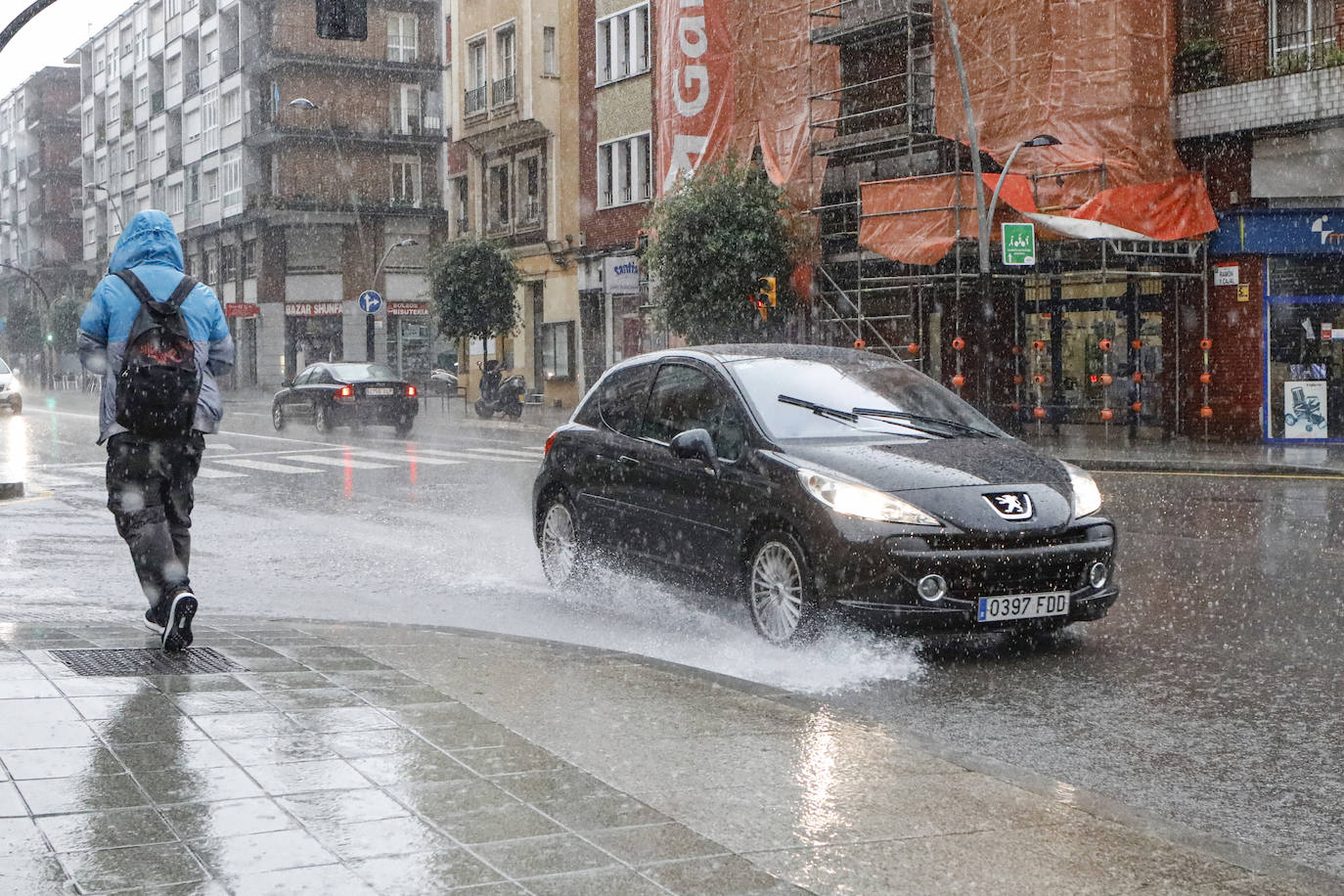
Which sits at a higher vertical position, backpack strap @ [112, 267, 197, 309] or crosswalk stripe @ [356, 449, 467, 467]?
backpack strap @ [112, 267, 197, 309]

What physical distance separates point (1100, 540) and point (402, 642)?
11.1ft

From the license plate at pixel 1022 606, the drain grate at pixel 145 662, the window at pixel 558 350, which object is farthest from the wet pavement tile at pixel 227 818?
the window at pixel 558 350

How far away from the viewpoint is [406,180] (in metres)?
67.0

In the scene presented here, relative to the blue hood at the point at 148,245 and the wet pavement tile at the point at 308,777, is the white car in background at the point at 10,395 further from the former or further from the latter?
the wet pavement tile at the point at 308,777

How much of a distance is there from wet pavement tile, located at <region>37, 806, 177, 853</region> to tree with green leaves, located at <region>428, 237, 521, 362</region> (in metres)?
37.9

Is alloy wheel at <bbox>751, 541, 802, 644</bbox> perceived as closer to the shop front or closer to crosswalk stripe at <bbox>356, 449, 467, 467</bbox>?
crosswalk stripe at <bbox>356, 449, 467, 467</bbox>

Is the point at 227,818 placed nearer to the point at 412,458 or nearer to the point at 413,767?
the point at 413,767

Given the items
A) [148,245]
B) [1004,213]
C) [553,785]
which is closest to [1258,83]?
[1004,213]

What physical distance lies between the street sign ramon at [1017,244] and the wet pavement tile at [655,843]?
2026 cm

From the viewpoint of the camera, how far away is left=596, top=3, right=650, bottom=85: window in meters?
39.8

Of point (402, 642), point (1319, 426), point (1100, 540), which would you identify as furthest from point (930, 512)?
point (1319, 426)

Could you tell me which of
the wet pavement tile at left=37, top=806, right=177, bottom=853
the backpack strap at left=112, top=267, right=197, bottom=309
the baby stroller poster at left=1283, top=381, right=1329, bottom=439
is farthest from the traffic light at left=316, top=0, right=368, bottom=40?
the baby stroller poster at left=1283, top=381, right=1329, bottom=439

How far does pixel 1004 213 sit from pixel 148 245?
21.0 metres

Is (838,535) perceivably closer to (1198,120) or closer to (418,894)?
(418,894)
